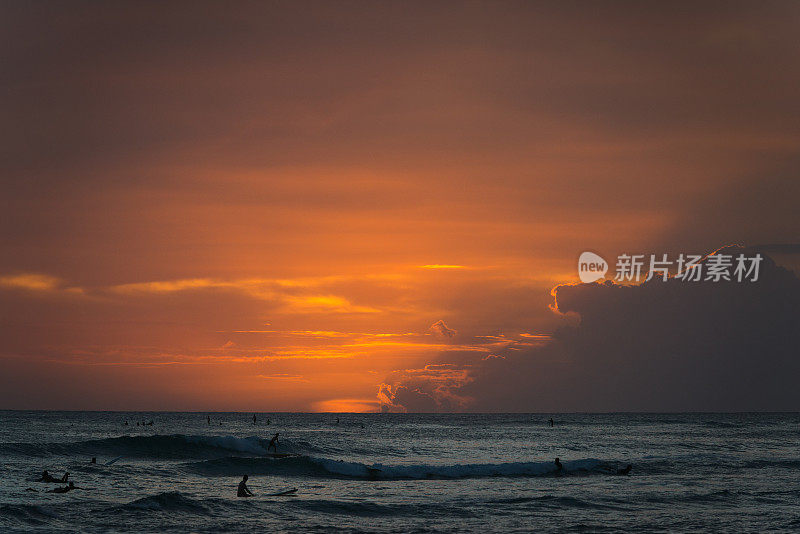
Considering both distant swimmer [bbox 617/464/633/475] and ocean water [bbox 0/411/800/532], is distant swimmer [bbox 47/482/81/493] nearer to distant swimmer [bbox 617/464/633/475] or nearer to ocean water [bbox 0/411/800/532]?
ocean water [bbox 0/411/800/532]

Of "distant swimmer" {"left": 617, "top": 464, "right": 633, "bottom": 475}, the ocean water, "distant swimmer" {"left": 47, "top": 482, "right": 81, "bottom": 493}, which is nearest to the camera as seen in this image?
the ocean water

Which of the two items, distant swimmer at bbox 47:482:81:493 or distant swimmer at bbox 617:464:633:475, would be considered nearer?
distant swimmer at bbox 47:482:81:493

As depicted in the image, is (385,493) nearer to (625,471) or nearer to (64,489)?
(64,489)

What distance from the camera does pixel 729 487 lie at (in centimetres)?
4169

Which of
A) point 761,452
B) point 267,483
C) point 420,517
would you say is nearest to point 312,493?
point 267,483

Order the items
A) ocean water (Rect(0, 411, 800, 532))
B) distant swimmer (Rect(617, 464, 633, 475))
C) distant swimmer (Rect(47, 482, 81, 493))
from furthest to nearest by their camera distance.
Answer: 1. distant swimmer (Rect(617, 464, 633, 475))
2. distant swimmer (Rect(47, 482, 81, 493))
3. ocean water (Rect(0, 411, 800, 532))

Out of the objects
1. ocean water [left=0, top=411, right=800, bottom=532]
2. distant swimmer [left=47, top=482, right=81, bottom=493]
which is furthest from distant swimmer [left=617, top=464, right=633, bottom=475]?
distant swimmer [left=47, top=482, right=81, bottom=493]

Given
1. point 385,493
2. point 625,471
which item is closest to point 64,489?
point 385,493

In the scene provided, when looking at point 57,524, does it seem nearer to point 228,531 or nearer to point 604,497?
point 228,531

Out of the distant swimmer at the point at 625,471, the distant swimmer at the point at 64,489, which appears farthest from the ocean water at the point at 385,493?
the distant swimmer at the point at 64,489

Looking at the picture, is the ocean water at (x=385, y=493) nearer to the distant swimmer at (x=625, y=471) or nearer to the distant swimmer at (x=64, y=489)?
the distant swimmer at (x=625, y=471)

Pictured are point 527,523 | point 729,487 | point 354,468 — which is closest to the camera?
point 527,523

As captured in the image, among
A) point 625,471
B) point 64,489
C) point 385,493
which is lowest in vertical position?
point 385,493

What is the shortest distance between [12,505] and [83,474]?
41.2 feet
